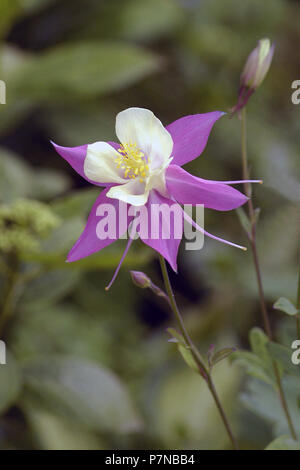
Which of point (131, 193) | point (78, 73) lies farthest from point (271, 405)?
point (78, 73)

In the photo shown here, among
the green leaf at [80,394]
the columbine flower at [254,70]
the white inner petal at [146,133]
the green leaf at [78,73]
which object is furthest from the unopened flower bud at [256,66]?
the green leaf at [78,73]

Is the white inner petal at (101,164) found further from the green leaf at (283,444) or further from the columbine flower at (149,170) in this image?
the green leaf at (283,444)

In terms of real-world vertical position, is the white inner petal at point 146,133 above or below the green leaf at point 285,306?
above

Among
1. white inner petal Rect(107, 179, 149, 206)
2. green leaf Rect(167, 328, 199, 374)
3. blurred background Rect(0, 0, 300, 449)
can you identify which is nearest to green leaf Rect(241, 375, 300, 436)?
blurred background Rect(0, 0, 300, 449)

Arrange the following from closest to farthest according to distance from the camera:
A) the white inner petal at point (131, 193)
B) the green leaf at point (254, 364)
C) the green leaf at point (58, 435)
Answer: the white inner petal at point (131, 193), the green leaf at point (254, 364), the green leaf at point (58, 435)

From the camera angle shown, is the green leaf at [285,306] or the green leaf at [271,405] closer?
the green leaf at [285,306]

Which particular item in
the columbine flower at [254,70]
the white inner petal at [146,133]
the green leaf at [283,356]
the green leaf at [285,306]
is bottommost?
the green leaf at [283,356]
